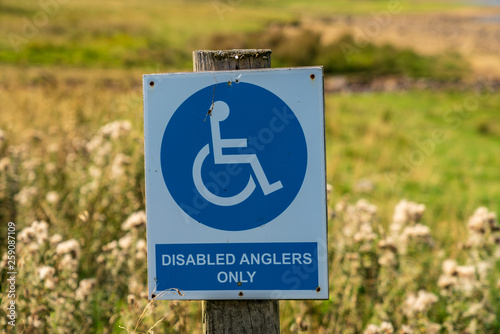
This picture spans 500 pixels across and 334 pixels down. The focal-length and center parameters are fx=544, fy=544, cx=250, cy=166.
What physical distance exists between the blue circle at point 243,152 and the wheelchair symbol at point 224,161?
0.03 feet

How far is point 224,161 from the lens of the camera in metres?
1.81

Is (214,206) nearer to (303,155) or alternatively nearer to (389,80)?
→ (303,155)

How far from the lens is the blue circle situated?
5.94ft

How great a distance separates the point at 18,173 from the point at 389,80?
1866 centimetres

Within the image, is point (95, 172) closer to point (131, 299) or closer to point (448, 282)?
point (131, 299)

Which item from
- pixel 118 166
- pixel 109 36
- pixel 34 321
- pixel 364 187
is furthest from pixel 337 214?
pixel 109 36

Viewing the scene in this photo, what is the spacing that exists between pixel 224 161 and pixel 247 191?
126mm

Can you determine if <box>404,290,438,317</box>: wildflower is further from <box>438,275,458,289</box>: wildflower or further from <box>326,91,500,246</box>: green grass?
<box>326,91,500,246</box>: green grass

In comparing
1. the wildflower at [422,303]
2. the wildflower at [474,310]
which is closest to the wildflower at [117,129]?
the wildflower at [422,303]

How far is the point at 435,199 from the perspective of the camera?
6910 millimetres

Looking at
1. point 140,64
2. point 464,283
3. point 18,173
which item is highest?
point 140,64

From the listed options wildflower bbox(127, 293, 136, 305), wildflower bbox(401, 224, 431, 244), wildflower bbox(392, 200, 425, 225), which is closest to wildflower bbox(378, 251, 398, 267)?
wildflower bbox(401, 224, 431, 244)

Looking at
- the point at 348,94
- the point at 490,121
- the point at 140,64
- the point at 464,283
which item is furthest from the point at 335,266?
the point at 140,64

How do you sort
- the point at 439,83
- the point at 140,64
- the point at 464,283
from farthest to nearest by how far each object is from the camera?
1. the point at 140,64
2. the point at 439,83
3. the point at 464,283
